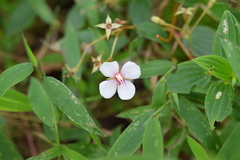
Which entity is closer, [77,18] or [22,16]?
[77,18]

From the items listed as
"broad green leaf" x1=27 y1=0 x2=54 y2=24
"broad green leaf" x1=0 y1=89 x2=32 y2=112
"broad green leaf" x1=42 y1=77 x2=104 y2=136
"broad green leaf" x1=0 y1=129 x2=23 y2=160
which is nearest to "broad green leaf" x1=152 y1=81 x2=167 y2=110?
"broad green leaf" x1=42 y1=77 x2=104 y2=136

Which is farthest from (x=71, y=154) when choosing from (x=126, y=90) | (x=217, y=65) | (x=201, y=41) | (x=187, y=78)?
(x=201, y=41)

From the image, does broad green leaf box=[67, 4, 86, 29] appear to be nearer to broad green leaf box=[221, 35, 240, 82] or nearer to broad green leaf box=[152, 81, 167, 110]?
broad green leaf box=[152, 81, 167, 110]

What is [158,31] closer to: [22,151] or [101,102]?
[101,102]

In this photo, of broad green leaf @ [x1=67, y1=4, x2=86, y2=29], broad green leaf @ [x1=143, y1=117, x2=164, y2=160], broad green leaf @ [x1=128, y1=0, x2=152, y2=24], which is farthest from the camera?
broad green leaf @ [x1=67, y1=4, x2=86, y2=29]

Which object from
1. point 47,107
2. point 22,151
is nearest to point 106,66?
point 47,107

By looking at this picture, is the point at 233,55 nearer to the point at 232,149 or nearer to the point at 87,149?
the point at 232,149

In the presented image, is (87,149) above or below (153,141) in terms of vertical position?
below
